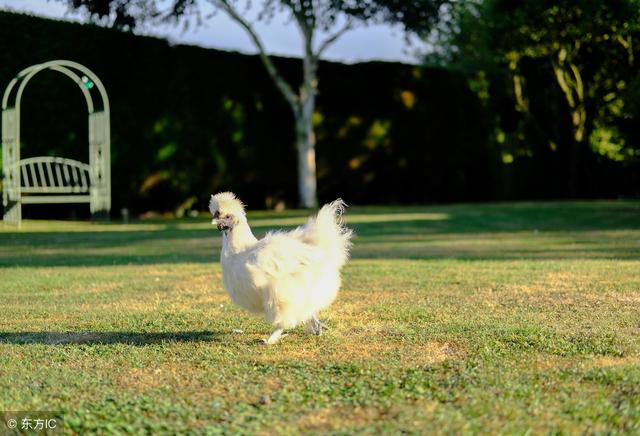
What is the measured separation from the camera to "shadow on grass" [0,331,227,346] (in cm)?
591

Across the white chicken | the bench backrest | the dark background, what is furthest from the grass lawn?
the dark background

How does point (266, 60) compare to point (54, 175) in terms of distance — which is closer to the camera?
point (54, 175)

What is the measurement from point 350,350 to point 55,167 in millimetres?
14880

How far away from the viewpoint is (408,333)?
19.9ft

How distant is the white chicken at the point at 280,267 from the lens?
576cm

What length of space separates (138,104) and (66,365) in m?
16.0

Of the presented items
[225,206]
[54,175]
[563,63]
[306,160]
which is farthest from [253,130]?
[225,206]

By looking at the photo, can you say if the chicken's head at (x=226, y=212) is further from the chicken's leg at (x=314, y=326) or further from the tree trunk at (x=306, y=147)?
the tree trunk at (x=306, y=147)

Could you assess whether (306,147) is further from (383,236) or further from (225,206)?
(225,206)

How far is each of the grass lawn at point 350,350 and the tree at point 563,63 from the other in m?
16.4

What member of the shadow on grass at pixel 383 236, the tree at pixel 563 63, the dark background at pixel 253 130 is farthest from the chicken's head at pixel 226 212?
the tree at pixel 563 63

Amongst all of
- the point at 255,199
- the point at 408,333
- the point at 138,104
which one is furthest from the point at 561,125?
the point at 408,333

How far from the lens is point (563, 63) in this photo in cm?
2967

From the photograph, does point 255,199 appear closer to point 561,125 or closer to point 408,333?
point 561,125
